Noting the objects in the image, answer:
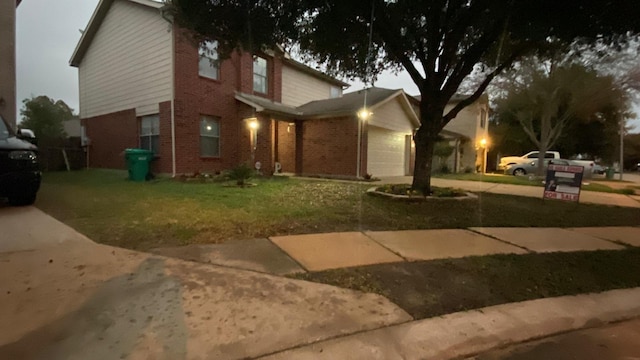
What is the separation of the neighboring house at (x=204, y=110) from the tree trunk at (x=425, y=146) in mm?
5383

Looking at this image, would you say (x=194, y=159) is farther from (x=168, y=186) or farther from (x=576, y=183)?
(x=576, y=183)

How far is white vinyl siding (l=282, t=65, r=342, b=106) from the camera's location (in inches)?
684

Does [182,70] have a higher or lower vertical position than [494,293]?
higher

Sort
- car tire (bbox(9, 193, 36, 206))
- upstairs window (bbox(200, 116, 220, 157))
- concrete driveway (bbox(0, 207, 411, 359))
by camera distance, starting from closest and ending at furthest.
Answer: concrete driveway (bbox(0, 207, 411, 359)) → car tire (bbox(9, 193, 36, 206)) → upstairs window (bbox(200, 116, 220, 157))

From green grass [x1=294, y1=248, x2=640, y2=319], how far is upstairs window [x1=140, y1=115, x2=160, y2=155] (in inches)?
451

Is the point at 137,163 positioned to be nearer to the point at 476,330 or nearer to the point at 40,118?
the point at 476,330

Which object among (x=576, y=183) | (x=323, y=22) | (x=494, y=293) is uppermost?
(x=323, y=22)

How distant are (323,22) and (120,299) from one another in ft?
20.9

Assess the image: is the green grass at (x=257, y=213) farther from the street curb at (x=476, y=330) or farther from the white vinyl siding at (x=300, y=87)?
the white vinyl siding at (x=300, y=87)

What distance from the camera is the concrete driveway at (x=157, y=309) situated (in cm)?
220

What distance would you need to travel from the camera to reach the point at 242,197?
818 cm

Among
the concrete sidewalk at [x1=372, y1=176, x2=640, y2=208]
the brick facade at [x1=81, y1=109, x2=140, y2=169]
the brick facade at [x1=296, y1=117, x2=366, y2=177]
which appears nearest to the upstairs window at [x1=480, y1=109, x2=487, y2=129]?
the concrete sidewalk at [x1=372, y1=176, x2=640, y2=208]

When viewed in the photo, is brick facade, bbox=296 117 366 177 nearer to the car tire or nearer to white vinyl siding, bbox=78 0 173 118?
white vinyl siding, bbox=78 0 173 118

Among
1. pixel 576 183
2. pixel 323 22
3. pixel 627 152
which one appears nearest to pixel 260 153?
pixel 323 22
